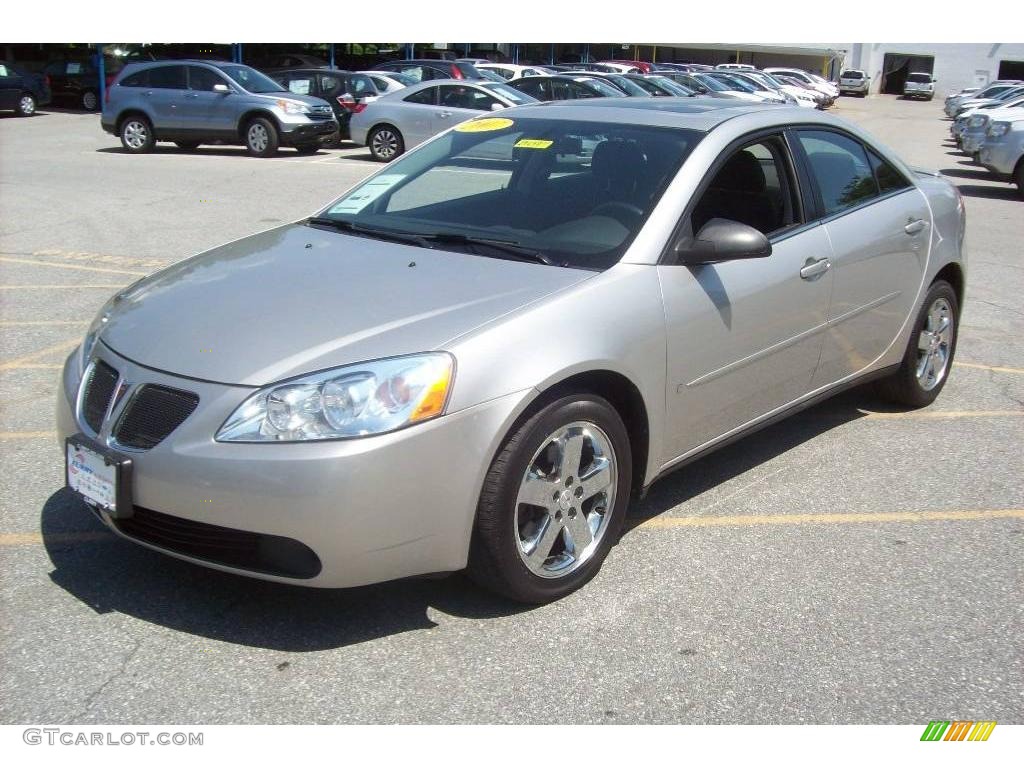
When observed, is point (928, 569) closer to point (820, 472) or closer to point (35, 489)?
point (820, 472)

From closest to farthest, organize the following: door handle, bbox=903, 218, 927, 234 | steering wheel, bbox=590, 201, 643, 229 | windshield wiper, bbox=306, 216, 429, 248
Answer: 1. steering wheel, bbox=590, 201, 643, 229
2. windshield wiper, bbox=306, 216, 429, 248
3. door handle, bbox=903, 218, 927, 234

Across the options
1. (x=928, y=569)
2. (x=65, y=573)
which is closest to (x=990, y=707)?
(x=928, y=569)

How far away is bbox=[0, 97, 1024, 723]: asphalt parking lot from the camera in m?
3.21

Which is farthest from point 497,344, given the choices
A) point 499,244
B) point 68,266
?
point 68,266

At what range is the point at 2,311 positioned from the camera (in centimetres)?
777

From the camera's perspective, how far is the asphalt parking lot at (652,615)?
3.21m

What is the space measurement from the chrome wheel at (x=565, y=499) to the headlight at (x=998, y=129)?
15.2 m

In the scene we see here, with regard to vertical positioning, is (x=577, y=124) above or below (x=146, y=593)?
above

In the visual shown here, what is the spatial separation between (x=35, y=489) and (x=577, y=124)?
2761 mm

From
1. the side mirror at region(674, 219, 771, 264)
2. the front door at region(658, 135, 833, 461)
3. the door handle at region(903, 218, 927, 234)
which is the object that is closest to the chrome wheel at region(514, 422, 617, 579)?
the front door at region(658, 135, 833, 461)

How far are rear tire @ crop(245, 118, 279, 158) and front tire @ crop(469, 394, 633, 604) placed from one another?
17416 millimetres
